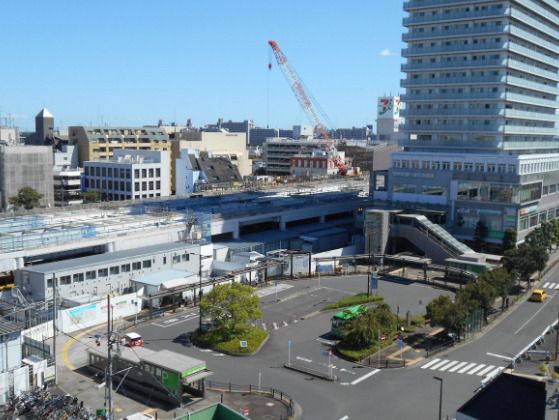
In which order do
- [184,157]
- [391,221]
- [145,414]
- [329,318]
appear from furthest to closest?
1. [184,157]
2. [391,221]
3. [329,318]
4. [145,414]

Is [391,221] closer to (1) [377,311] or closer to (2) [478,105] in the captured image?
(2) [478,105]

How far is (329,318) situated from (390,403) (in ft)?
40.6

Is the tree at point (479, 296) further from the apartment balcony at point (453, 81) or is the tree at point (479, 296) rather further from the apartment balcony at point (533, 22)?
the apartment balcony at point (533, 22)

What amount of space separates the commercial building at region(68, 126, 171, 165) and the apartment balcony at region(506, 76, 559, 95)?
73125mm

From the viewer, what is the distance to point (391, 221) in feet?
185

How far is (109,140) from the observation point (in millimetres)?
116875

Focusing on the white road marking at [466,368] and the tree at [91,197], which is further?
the tree at [91,197]

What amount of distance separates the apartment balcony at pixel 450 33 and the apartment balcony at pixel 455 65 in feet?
8.20

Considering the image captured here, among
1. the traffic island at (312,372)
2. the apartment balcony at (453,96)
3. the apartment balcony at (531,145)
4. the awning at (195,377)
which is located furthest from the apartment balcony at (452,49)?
the awning at (195,377)

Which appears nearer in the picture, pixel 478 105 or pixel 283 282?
pixel 283 282

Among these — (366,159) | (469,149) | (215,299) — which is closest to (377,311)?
(215,299)

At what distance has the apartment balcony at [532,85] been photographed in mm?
58431

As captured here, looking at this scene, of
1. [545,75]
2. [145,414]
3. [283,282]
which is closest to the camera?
[145,414]

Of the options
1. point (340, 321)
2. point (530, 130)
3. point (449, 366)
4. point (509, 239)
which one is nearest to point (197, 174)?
point (530, 130)
